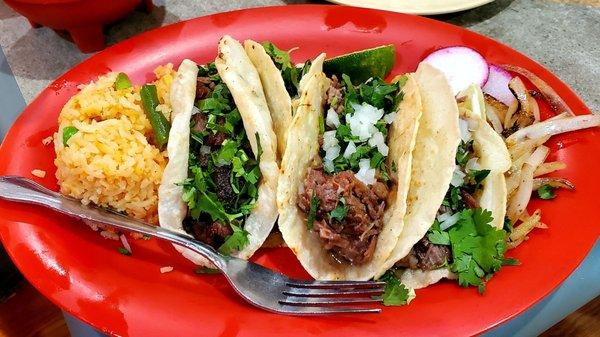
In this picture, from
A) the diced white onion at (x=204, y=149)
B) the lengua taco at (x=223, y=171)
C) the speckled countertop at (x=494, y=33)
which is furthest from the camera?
the speckled countertop at (x=494, y=33)

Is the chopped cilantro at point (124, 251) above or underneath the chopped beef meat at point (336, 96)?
underneath

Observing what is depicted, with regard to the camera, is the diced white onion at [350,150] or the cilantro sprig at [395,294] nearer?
the cilantro sprig at [395,294]

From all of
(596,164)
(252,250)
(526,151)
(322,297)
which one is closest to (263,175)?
(252,250)

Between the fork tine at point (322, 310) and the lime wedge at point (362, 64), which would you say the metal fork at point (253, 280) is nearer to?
the fork tine at point (322, 310)

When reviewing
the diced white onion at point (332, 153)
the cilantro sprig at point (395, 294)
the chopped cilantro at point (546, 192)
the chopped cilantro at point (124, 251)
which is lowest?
the chopped cilantro at point (124, 251)

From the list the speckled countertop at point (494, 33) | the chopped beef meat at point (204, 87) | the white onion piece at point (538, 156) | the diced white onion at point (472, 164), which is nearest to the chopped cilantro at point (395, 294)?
the diced white onion at point (472, 164)

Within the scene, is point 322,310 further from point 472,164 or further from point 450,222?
point 472,164

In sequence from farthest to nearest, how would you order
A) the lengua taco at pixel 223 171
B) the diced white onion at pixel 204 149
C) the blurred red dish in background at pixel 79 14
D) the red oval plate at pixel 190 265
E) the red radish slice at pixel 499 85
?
the blurred red dish in background at pixel 79 14, the red radish slice at pixel 499 85, the diced white onion at pixel 204 149, the lengua taco at pixel 223 171, the red oval plate at pixel 190 265
